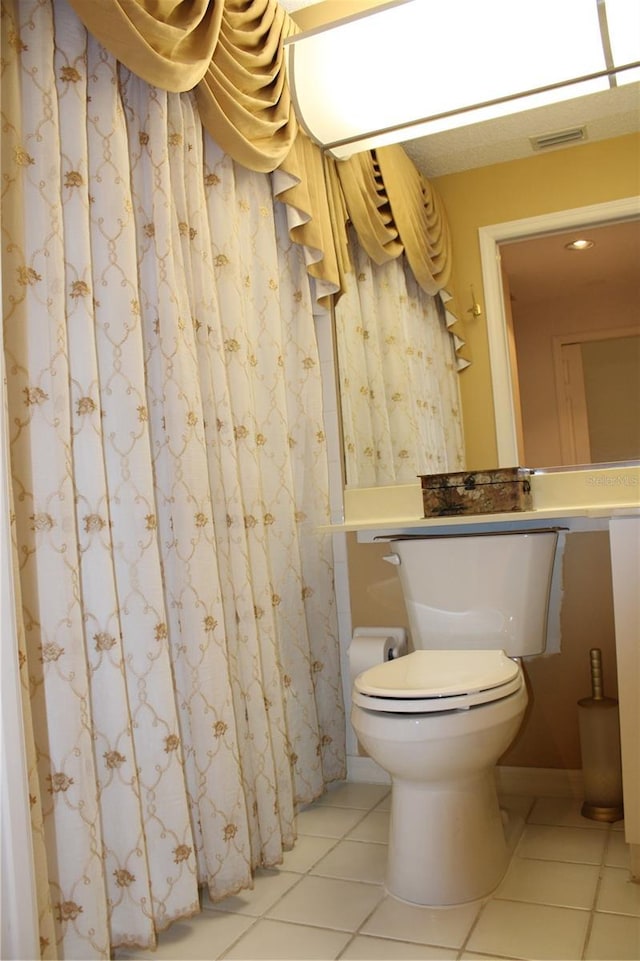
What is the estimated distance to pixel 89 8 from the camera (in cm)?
138

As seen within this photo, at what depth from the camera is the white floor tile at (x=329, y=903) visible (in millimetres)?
1519

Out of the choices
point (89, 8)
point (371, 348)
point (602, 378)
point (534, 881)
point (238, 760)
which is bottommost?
point (534, 881)

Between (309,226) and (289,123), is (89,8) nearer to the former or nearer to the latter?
(289,123)

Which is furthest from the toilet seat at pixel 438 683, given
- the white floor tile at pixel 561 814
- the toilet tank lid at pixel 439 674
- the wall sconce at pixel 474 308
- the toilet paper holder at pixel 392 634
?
the wall sconce at pixel 474 308

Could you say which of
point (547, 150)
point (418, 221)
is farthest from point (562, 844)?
point (547, 150)

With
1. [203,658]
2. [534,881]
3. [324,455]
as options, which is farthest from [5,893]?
[324,455]

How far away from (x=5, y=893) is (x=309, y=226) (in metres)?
1.75

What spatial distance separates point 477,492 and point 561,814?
2.86 feet

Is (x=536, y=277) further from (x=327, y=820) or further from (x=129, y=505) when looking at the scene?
(x=327, y=820)

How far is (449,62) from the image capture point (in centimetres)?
212

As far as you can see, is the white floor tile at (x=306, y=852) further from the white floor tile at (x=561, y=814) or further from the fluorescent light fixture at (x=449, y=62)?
the fluorescent light fixture at (x=449, y=62)

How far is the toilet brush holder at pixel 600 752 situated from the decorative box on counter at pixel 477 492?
443 mm

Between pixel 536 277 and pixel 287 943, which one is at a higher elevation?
pixel 536 277

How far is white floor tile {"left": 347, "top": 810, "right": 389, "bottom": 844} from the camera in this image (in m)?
1.91
